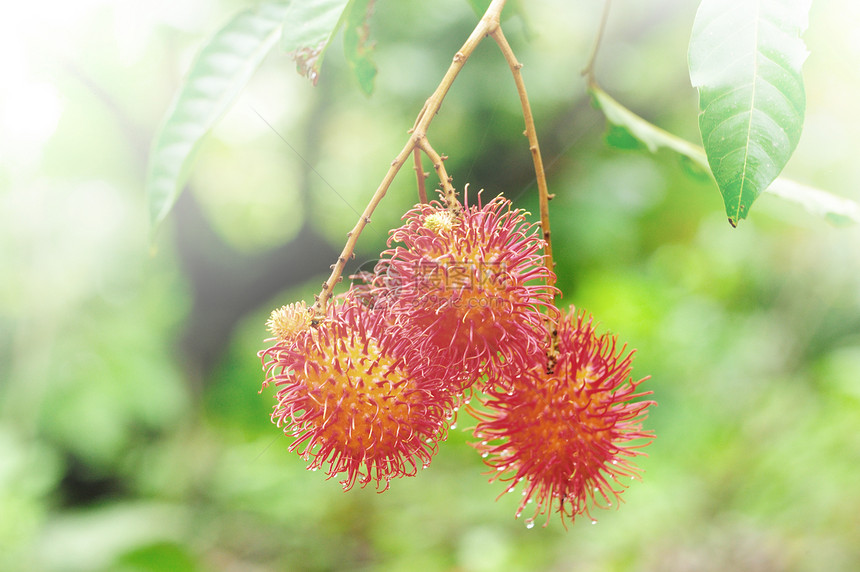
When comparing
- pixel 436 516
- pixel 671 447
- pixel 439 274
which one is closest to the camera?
pixel 439 274

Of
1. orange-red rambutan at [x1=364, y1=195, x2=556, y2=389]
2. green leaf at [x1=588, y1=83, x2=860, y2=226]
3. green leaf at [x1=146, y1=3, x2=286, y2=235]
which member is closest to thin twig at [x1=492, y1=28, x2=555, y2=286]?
orange-red rambutan at [x1=364, y1=195, x2=556, y2=389]

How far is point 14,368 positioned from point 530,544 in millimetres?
2242

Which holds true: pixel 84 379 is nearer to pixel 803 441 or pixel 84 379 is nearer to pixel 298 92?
pixel 298 92

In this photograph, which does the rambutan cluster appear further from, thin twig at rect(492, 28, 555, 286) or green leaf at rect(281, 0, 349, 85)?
green leaf at rect(281, 0, 349, 85)

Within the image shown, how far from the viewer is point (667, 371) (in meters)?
2.23

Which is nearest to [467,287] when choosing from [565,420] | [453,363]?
[453,363]

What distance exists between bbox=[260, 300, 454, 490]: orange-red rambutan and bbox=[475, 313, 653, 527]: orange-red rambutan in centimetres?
Answer: 11

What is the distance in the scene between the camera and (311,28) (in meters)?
0.72

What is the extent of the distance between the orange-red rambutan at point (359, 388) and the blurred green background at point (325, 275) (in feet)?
2.84

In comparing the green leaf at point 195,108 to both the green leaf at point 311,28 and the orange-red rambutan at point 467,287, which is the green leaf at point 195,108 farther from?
the orange-red rambutan at point 467,287

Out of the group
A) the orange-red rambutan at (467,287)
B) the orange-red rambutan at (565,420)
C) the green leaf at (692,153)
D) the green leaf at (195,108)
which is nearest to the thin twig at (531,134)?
the orange-red rambutan at (467,287)

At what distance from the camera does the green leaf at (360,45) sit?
959 mm

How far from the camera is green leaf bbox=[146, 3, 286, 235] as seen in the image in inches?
34.3

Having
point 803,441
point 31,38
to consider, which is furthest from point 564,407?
point 31,38
